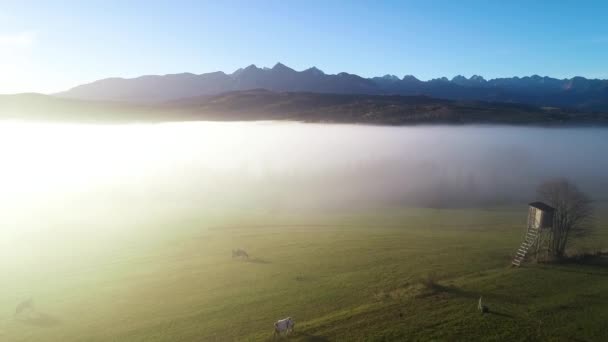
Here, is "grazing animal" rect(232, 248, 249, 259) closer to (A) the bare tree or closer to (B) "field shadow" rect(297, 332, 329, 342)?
(B) "field shadow" rect(297, 332, 329, 342)

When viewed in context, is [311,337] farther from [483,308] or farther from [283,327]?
[483,308]

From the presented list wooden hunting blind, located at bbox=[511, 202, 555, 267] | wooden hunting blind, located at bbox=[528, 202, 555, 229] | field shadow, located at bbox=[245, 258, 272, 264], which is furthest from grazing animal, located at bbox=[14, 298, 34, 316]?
wooden hunting blind, located at bbox=[528, 202, 555, 229]

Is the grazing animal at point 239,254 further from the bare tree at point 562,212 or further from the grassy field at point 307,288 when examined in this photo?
the bare tree at point 562,212

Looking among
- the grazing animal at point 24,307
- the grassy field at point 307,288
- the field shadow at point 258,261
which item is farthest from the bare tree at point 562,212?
the grazing animal at point 24,307

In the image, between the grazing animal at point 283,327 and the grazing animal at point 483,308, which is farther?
the grazing animal at point 483,308

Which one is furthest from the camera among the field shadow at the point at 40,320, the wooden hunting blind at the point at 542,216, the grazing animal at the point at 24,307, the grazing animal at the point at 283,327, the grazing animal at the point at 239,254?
the grazing animal at the point at 239,254

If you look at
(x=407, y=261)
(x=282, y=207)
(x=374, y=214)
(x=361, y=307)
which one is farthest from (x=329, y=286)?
(x=282, y=207)
